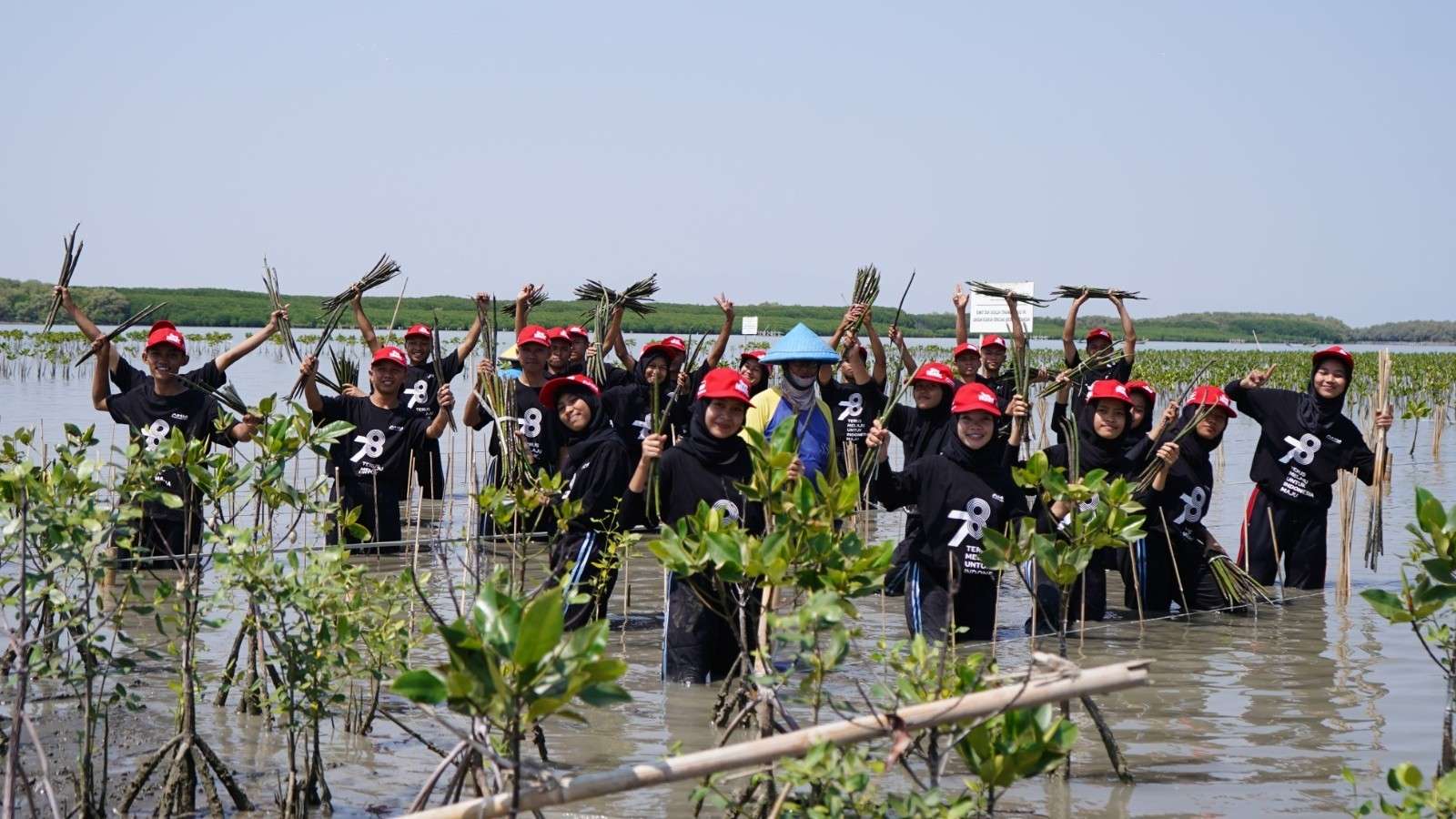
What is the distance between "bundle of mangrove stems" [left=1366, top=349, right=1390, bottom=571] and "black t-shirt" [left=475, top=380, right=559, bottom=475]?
4.69 meters

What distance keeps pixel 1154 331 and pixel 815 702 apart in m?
104

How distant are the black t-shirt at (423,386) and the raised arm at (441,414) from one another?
43 cm

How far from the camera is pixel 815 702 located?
407 cm

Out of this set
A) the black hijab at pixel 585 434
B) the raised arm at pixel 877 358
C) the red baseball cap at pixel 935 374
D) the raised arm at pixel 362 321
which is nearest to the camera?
the black hijab at pixel 585 434

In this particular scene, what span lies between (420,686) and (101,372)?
649 cm

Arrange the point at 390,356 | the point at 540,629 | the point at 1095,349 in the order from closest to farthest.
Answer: the point at 540,629
the point at 390,356
the point at 1095,349

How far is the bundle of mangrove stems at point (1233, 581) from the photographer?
934 centimetres

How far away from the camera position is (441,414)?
945cm

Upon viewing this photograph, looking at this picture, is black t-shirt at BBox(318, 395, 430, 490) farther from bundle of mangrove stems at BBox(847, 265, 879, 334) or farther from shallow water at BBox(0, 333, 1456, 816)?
bundle of mangrove stems at BBox(847, 265, 879, 334)

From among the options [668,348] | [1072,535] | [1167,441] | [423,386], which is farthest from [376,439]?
[1072,535]

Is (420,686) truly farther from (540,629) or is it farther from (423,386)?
(423,386)

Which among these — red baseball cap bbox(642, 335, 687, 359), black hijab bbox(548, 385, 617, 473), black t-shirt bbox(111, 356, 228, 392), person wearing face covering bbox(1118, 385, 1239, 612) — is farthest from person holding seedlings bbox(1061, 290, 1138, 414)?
black t-shirt bbox(111, 356, 228, 392)

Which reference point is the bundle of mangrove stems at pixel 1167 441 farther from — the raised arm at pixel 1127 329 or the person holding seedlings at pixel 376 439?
the person holding seedlings at pixel 376 439

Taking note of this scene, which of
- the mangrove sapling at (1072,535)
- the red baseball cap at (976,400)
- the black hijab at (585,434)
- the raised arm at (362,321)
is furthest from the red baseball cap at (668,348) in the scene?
the mangrove sapling at (1072,535)
